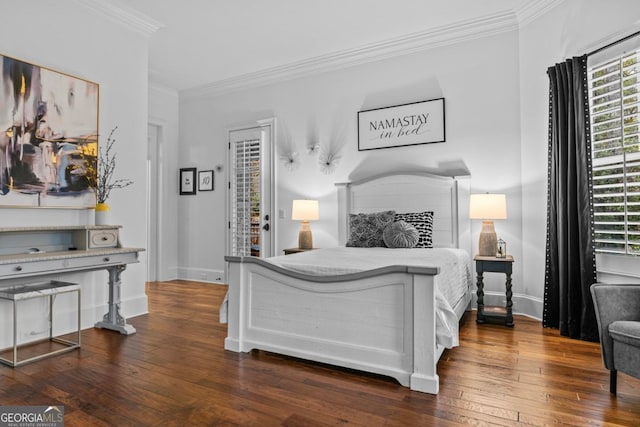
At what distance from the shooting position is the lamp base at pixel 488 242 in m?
3.81

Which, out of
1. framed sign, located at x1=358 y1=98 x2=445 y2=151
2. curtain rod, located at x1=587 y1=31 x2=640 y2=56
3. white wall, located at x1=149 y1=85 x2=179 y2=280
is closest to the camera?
curtain rod, located at x1=587 y1=31 x2=640 y2=56

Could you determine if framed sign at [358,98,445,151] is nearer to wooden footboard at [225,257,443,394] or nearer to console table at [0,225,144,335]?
wooden footboard at [225,257,443,394]

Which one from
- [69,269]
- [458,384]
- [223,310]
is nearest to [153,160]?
[69,269]

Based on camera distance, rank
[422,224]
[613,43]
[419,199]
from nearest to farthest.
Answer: [613,43]
[422,224]
[419,199]

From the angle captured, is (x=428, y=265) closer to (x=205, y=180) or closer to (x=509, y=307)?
(x=509, y=307)

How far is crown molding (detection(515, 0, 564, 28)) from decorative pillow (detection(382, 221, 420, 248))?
2.26 m

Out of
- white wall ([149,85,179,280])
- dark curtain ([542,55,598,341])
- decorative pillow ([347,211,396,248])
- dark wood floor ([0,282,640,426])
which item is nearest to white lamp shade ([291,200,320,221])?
decorative pillow ([347,211,396,248])

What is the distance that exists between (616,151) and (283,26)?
10.6ft

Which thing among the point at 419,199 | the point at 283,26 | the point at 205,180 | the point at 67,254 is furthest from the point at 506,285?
the point at 205,180

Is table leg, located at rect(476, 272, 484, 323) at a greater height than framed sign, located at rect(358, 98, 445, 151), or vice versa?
framed sign, located at rect(358, 98, 445, 151)

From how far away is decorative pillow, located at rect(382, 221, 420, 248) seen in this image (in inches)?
153

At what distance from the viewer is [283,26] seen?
4258 mm

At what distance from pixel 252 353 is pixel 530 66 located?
11.8 feet

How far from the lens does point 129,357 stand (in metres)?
2.79
